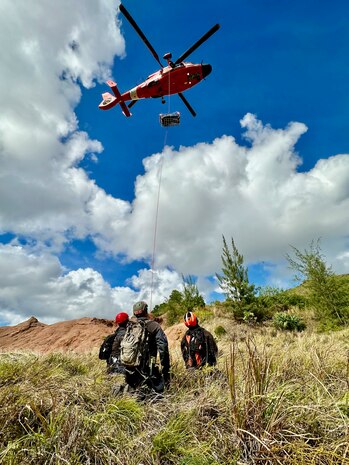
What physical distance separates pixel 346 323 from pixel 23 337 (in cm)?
2475

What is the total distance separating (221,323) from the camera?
1941 centimetres

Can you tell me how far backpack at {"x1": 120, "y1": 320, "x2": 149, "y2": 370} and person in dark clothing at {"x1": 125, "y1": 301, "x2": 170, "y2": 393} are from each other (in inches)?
2.9

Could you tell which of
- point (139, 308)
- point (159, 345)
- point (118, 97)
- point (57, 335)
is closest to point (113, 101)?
point (118, 97)

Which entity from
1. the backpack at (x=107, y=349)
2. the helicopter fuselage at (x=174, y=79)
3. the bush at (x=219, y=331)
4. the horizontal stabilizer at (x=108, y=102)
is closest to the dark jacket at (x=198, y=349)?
the backpack at (x=107, y=349)

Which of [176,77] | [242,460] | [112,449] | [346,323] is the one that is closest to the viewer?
[242,460]

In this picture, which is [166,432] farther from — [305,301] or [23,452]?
[305,301]

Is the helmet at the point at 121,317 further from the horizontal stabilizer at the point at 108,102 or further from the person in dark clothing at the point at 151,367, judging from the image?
the horizontal stabilizer at the point at 108,102

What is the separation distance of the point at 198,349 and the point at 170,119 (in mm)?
8508

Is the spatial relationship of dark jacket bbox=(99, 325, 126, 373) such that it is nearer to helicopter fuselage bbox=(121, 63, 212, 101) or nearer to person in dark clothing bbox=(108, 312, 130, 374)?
person in dark clothing bbox=(108, 312, 130, 374)

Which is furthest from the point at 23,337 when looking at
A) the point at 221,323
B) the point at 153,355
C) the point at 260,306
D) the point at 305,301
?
the point at 153,355

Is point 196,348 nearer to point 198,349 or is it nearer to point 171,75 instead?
point 198,349

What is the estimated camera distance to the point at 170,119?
11.1 meters

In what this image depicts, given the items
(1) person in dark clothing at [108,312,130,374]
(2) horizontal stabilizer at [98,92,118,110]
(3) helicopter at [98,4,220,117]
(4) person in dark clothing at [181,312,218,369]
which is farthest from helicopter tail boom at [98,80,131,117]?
(4) person in dark clothing at [181,312,218,369]

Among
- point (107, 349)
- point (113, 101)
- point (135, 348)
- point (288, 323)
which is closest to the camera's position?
point (135, 348)
